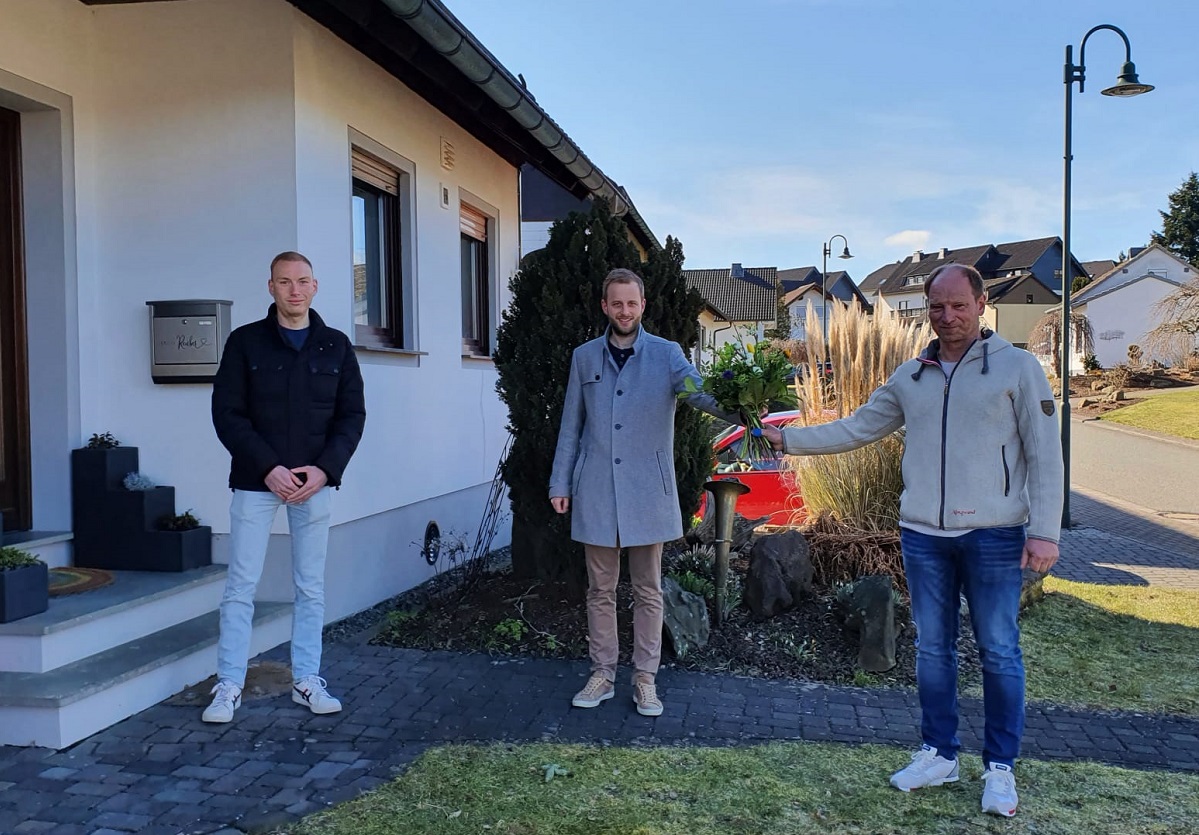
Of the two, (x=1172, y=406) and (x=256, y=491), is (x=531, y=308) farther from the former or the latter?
(x=1172, y=406)

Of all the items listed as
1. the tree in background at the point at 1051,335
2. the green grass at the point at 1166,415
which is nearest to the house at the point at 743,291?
the tree in background at the point at 1051,335

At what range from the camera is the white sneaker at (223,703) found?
3834mm

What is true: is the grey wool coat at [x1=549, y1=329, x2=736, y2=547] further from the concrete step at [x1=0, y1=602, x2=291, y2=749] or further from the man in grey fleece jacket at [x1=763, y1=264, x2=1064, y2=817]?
the concrete step at [x1=0, y1=602, x2=291, y2=749]

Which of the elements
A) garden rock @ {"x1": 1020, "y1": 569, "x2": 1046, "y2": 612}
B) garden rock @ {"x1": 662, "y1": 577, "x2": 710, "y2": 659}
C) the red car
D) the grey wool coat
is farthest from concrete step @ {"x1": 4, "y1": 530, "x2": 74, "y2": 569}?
garden rock @ {"x1": 1020, "y1": 569, "x2": 1046, "y2": 612}

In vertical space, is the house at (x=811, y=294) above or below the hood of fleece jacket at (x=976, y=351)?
above

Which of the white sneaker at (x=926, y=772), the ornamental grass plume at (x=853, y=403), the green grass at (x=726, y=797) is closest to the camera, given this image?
the green grass at (x=726, y=797)

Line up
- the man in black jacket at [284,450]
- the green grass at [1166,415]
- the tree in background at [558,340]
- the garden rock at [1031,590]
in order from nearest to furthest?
the man in black jacket at [284,450] → the tree in background at [558,340] → the garden rock at [1031,590] → the green grass at [1166,415]

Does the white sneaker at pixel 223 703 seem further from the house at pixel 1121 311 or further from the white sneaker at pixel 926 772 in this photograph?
the house at pixel 1121 311

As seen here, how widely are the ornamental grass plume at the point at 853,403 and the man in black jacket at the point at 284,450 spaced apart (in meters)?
3.71

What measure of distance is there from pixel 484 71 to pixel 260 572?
3.14 metres

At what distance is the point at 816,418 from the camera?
286 inches

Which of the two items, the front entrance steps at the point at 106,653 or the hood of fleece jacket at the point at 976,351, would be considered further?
the front entrance steps at the point at 106,653

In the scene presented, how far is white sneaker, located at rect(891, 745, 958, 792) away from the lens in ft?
10.9

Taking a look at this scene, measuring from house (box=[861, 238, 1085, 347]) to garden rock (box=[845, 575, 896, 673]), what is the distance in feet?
200
